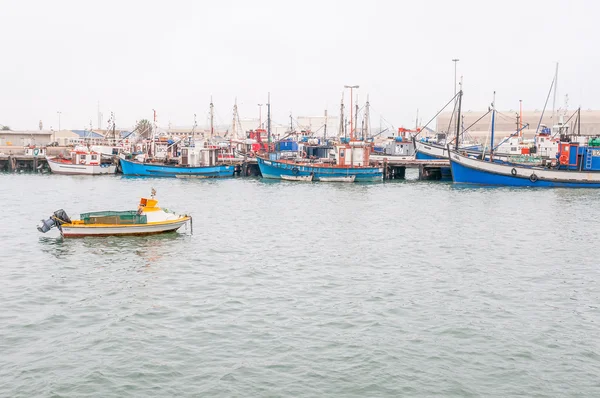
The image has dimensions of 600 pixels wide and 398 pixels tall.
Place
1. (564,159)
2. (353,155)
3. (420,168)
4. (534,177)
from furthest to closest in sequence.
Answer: (420,168) → (353,155) → (534,177) → (564,159)

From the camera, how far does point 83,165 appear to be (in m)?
87.0

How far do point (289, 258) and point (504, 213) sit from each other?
→ 940 inches

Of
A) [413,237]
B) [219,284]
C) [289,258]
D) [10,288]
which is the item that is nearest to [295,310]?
[219,284]

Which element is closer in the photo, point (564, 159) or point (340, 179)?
point (564, 159)

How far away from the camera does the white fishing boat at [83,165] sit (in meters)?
87.0

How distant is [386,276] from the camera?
2575 cm

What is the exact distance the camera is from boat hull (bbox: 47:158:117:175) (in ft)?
285

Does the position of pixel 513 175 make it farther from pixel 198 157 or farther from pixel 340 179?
pixel 198 157

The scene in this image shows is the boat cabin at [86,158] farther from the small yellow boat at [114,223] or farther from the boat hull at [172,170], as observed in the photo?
the small yellow boat at [114,223]

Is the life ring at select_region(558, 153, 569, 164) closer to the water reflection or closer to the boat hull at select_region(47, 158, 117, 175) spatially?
the water reflection

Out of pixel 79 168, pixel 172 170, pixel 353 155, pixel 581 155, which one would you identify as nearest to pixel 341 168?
pixel 353 155

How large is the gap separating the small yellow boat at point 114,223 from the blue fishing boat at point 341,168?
44537 mm

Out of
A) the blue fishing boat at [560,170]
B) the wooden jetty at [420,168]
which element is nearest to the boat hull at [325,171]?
the wooden jetty at [420,168]

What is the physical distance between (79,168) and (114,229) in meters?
58.2
